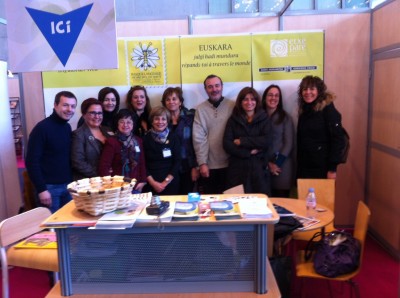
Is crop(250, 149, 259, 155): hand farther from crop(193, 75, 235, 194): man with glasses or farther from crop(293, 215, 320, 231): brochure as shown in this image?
crop(293, 215, 320, 231): brochure

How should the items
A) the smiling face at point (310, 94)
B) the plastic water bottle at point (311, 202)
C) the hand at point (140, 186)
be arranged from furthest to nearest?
the smiling face at point (310, 94) → the hand at point (140, 186) → the plastic water bottle at point (311, 202)

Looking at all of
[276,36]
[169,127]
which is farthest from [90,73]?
[276,36]

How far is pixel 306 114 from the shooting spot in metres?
3.37

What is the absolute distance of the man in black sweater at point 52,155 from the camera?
9.19 feet

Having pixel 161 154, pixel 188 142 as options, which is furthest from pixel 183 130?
pixel 161 154

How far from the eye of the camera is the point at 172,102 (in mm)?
3408

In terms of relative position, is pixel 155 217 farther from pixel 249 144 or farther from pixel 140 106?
pixel 140 106

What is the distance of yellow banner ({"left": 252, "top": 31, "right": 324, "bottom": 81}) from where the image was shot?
12.1 ft

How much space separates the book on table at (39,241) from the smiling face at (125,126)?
1.00 meters

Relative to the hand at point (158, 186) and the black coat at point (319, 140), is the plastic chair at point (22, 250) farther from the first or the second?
the black coat at point (319, 140)

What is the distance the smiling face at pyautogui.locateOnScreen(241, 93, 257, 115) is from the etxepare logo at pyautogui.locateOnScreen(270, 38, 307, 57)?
0.75m

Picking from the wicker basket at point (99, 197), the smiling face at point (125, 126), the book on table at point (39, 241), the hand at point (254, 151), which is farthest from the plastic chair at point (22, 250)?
the hand at point (254, 151)

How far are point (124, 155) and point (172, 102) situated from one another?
28.9 inches

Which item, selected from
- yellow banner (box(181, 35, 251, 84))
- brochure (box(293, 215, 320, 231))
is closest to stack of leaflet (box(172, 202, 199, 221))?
brochure (box(293, 215, 320, 231))
